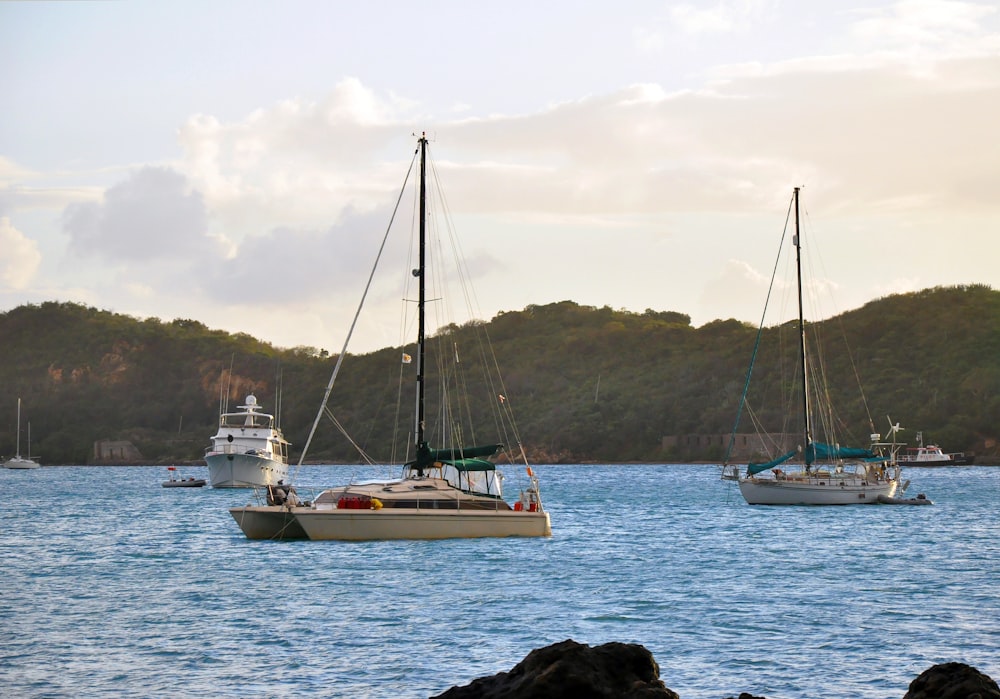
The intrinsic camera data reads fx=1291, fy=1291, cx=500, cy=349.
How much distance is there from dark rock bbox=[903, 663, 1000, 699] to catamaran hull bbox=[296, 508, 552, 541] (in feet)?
92.1

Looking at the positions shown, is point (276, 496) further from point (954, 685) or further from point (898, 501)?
point (898, 501)

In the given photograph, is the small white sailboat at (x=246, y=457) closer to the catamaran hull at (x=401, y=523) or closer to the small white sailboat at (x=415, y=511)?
the small white sailboat at (x=415, y=511)

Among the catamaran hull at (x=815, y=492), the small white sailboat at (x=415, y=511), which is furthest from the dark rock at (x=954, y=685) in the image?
the catamaran hull at (x=815, y=492)

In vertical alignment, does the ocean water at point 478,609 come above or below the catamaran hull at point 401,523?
below

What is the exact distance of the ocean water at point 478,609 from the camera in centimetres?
2045

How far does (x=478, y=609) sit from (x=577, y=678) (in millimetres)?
15995

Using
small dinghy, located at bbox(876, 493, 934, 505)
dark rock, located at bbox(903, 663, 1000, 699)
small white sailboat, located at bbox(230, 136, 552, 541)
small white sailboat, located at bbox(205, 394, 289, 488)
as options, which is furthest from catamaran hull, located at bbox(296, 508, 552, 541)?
small white sailboat, located at bbox(205, 394, 289, 488)

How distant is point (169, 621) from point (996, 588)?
19814 millimetres

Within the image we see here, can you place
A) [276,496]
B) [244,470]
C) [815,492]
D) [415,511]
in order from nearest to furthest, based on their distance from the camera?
1. [415,511]
2. [276,496]
3. [815,492]
4. [244,470]

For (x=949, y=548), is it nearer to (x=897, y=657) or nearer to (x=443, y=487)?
(x=443, y=487)

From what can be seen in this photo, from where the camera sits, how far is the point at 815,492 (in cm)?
6469

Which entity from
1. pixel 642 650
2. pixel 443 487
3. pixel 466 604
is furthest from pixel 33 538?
pixel 642 650

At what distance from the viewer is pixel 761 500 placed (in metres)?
67.1

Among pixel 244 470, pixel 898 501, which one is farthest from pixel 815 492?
pixel 244 470
